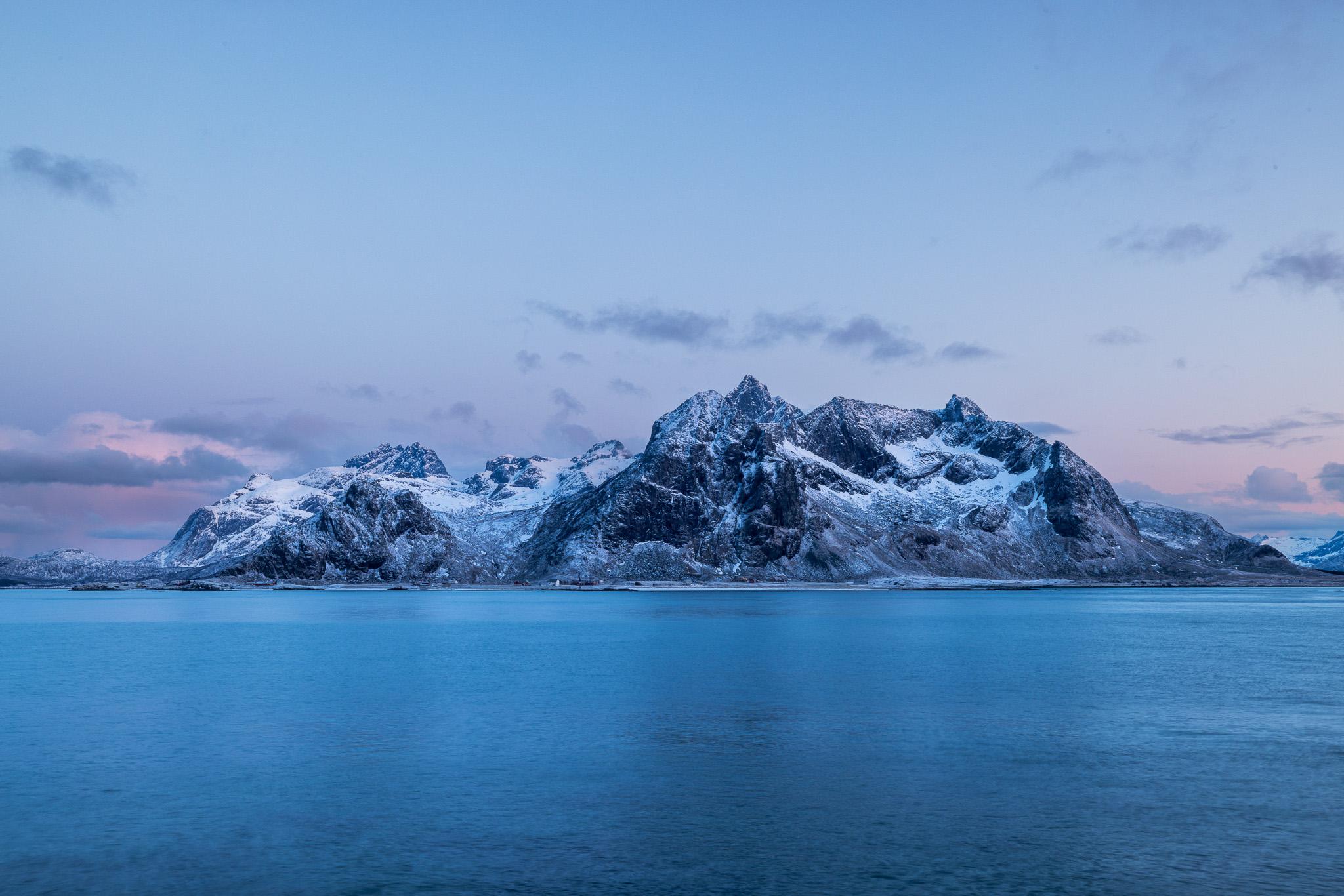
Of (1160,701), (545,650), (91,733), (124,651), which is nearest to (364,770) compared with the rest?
(91,733)

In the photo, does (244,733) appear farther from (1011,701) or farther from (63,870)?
(1011,701)

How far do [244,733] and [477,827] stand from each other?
85.6ft

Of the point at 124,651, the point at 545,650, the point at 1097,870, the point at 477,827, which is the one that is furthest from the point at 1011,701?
the point at 124,651

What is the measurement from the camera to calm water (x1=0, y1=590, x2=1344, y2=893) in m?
31.5

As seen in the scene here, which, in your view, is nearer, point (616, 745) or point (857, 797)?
point (857, 797)

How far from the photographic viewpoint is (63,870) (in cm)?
3159

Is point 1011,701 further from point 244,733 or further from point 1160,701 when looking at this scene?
point 244,733

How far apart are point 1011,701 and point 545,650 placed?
62.2 metres

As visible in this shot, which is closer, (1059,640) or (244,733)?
(244,733)

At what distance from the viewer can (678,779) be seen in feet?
145

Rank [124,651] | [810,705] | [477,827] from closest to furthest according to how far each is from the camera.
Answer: [477,827] < [810,705] < [124,651]

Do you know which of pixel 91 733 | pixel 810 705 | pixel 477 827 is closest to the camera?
pixel 477 827

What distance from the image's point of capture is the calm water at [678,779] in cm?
3147

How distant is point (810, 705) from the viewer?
6681cm
